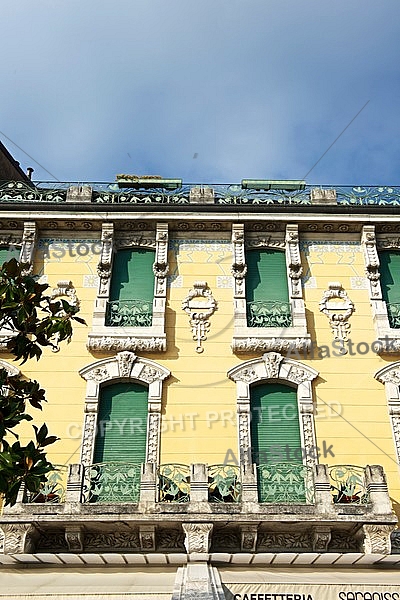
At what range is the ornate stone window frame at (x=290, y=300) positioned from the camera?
11.8m

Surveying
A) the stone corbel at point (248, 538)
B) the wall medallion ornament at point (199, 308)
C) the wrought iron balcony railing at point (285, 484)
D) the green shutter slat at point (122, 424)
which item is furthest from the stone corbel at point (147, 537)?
the wall medallion ornament at point (199, 308)

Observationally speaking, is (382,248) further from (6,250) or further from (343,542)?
(6,250)

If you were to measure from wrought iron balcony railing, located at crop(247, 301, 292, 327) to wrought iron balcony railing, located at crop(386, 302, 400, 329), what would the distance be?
6.84 ft

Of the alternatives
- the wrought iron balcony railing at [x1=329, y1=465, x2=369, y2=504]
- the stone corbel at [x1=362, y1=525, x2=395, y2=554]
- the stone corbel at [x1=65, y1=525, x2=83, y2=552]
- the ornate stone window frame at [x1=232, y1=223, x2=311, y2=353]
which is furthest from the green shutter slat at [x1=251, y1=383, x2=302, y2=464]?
the stone corbel at [x1=65, y1=525, x2=83, y2=552]

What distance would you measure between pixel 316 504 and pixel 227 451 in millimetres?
2005

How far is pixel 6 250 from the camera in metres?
13.3

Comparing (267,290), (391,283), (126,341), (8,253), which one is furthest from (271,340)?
(8,253)

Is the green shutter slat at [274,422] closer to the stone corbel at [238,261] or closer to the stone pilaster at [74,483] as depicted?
the stone corbel at [238,261]

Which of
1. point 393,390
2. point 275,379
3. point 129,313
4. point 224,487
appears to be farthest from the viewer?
point 129,313

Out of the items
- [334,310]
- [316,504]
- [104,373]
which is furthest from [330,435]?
[104,373]

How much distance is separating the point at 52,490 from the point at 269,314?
17.7ft

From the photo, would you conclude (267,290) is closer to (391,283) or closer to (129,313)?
(391,283)

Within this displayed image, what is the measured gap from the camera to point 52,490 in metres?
10.1

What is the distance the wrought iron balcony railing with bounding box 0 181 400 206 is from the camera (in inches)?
543
